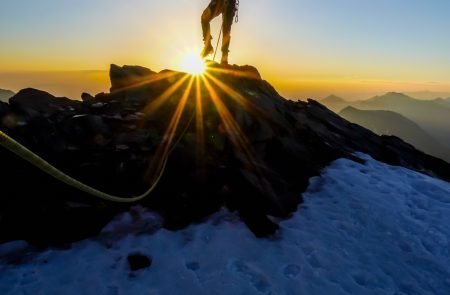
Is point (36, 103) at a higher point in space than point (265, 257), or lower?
higher

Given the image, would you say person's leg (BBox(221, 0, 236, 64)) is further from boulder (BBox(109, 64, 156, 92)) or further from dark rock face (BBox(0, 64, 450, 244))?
boulder (BBox(109, 64, 156, 92))

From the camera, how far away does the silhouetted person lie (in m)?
18.6

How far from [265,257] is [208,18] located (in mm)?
13220

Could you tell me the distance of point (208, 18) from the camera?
61.6ft

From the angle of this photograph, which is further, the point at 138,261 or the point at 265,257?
the point at 265,257

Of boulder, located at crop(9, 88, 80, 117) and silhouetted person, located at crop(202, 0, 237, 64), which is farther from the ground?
silhouetted person, located at crop(202, 0, 237, 64)

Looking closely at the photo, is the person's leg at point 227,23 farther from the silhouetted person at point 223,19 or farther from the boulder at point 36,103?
the boulder at point 36,103

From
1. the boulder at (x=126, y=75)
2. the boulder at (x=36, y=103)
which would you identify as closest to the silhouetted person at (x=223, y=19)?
the boulder at (x=126, y=75)

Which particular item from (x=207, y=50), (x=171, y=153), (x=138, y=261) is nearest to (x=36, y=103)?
(x=171, y=153)

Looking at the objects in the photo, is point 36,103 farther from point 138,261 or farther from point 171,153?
point 138,261

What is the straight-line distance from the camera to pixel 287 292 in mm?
8453

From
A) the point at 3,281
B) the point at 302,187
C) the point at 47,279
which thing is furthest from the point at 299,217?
the point at 3,281

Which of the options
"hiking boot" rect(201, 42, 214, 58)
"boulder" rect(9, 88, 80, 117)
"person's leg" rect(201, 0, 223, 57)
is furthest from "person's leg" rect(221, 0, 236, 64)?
"boulder" rect(9, 88, 80, 117)

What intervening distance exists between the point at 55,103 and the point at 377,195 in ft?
42.5
